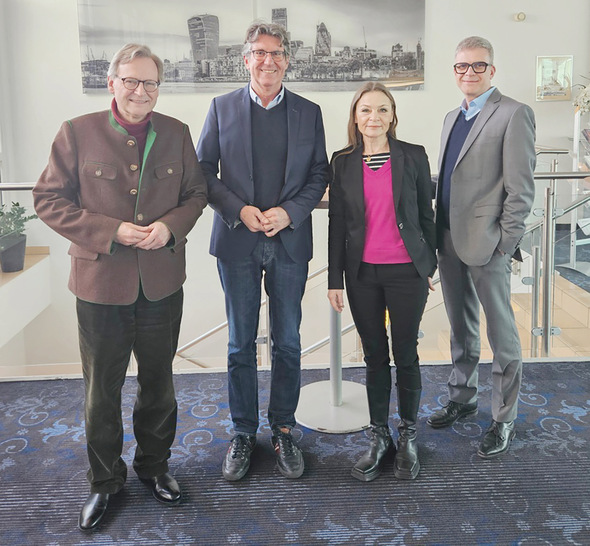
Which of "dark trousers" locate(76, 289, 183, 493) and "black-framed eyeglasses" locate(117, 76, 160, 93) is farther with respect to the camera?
"dark trousers" locate(76, 289, 183, 493)

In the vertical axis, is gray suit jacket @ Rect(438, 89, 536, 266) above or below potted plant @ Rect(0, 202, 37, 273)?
above

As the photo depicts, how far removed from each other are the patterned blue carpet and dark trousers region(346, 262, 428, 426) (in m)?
0.34

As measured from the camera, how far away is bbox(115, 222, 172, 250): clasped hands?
199 centimetres

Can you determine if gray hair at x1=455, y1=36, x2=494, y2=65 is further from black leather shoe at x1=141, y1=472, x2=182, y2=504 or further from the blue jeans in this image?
black leather shoe at x1=141, y1=472, x2=182, y2=504

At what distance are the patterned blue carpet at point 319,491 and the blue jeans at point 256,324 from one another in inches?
9.4

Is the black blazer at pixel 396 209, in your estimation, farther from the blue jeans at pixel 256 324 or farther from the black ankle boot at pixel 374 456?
the black ankle boot at pixel 374 456

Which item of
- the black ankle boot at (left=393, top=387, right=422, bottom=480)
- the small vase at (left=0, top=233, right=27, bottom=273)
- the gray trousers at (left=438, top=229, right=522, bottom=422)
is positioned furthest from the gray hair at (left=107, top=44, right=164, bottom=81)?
the small vase at (left=0, top=233, right=27, bottom=273)

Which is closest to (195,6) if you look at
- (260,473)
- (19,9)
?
(19,9)

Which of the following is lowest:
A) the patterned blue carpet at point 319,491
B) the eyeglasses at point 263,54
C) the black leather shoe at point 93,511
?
the patterned blue carpet at point 319,491

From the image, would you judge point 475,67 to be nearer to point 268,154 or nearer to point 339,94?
point 268,154

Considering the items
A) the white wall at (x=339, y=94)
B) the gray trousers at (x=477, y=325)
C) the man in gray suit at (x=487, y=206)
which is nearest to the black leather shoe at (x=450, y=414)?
the gray trousers at (x=477, y=325)

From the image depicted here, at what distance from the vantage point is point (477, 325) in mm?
2828

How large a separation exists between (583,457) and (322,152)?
164 cm

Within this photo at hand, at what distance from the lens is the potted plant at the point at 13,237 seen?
3488mm
